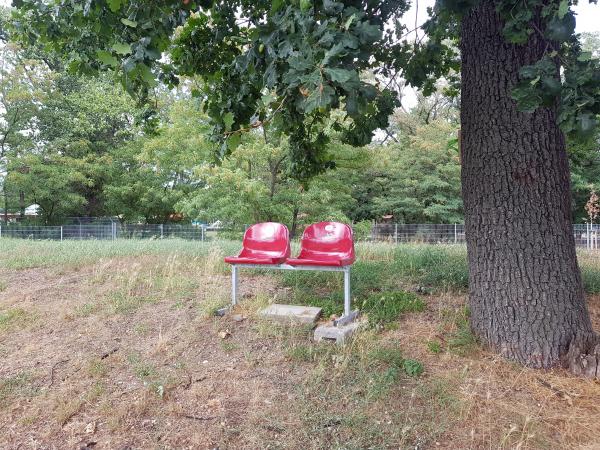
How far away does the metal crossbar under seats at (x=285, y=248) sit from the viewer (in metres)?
4.34

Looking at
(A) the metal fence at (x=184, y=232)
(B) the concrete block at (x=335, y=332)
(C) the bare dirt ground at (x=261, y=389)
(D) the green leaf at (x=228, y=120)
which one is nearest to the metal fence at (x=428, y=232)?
(A) the metal fence at (x=184, y=232)

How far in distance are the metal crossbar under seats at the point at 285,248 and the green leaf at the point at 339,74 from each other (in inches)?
93.7

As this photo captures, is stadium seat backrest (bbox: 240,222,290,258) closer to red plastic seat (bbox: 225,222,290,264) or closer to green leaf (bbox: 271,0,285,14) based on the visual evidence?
red plastic seat (bbox: 225,222,290,264)

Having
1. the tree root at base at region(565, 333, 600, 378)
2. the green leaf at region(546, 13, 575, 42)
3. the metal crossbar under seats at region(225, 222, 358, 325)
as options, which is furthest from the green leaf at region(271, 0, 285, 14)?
the tree root at base at region(565, 333, 600, 378)

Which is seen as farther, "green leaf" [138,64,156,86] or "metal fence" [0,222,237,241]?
"metal fence" [0,222,237,241]

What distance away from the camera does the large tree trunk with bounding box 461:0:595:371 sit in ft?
10.4

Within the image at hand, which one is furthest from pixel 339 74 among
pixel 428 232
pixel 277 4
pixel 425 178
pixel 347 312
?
pixel 425 178

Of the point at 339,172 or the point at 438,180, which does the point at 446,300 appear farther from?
the point at 438,180

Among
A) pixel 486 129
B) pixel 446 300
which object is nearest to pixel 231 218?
pixel 446 300

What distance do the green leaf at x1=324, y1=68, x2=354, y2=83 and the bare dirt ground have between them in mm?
1868

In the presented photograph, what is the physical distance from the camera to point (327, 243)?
4.64m

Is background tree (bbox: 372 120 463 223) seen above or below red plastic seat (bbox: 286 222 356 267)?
above

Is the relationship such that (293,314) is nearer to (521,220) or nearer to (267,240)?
(267,240)

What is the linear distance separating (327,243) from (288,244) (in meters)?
0.42
